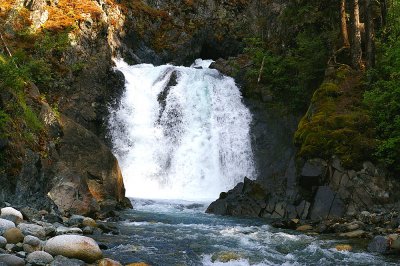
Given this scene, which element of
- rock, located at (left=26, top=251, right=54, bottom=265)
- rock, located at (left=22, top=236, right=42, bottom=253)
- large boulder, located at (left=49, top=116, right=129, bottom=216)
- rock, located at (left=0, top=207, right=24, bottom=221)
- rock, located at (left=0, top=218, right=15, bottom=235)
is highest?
large boulder, located at (left=49, top=116, right=129, bottom=216)

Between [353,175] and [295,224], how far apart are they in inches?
141

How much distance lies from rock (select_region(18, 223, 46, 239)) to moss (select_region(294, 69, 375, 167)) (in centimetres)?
1121

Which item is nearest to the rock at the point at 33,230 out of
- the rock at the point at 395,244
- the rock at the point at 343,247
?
the rock at the point at 343,247

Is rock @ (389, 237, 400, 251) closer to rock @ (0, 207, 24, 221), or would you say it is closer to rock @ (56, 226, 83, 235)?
A: rock @ (56, 226, 83, 235)

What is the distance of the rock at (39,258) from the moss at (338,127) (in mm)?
11895

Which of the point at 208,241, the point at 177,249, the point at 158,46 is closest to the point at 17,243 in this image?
the point at 177,249

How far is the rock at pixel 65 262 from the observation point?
740 cm

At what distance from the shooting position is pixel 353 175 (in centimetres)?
1566

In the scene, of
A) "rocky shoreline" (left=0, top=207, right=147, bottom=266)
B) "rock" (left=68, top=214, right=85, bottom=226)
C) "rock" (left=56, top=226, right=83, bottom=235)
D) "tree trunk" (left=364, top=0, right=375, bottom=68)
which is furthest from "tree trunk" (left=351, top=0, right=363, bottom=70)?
"rocky shoreline" (left=0, top=207, right=147, bottom=266)

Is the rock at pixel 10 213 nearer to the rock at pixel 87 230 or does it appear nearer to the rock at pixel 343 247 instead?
the rock at pixel 87 230

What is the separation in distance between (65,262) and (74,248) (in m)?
0.48

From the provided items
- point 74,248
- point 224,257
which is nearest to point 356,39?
point 224,257

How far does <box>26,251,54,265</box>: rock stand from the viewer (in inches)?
290

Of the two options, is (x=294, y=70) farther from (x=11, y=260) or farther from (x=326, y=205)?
(x=11, y=260)
